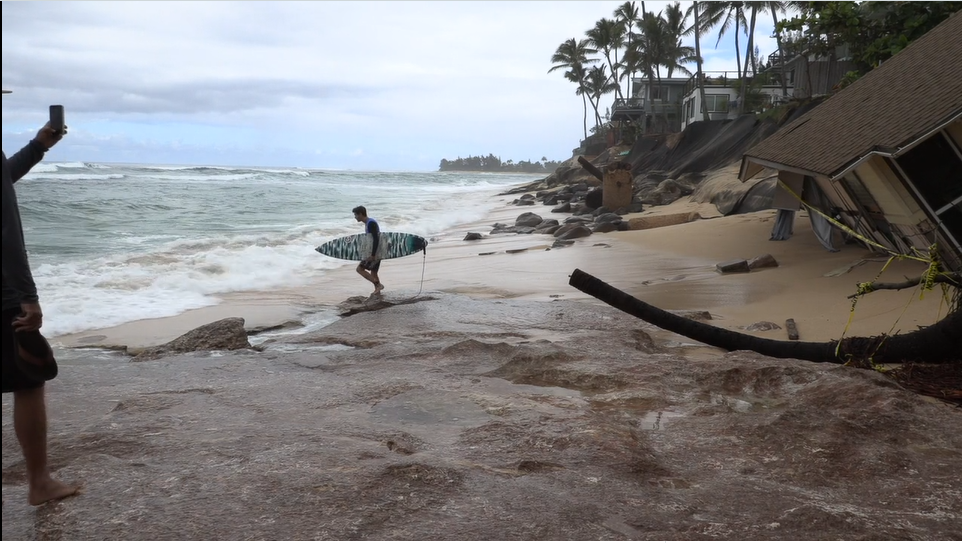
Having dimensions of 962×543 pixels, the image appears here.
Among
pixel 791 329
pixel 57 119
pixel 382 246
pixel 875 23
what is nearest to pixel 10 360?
pixel 57 119

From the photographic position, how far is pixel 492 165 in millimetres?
149250

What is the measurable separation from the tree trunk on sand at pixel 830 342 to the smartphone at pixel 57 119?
3.76 meters

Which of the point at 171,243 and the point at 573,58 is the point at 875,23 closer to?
the point at 171,243

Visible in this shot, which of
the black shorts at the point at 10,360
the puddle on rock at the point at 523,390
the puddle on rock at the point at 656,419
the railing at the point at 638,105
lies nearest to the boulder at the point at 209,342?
the puddle on rock at the point at 523,390

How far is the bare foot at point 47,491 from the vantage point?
10.1ft

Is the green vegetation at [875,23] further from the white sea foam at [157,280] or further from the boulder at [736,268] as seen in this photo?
the white sea foam at [157,280]

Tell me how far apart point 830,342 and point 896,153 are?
2.49 meters

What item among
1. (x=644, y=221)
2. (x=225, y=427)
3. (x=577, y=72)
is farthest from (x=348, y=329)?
(x=577, y=72)

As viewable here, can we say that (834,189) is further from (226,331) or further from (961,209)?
(226,331)

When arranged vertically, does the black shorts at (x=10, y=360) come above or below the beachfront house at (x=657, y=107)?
below

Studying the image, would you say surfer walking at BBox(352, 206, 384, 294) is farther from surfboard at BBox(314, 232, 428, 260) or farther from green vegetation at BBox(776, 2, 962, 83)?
green vegetation at BBox(776, 2, 962, 83)

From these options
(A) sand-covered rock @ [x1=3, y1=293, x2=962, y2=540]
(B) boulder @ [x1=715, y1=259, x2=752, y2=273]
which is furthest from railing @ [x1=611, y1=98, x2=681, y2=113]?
(A) sand-covered rock @ [x1=3, y1=293, x2=962, y2=540]

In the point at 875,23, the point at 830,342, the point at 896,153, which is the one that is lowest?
A: the point at 830,342

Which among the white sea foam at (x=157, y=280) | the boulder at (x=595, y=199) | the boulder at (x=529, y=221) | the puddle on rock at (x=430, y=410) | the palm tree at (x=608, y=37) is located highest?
the palm tree at (x=608, y=37)
